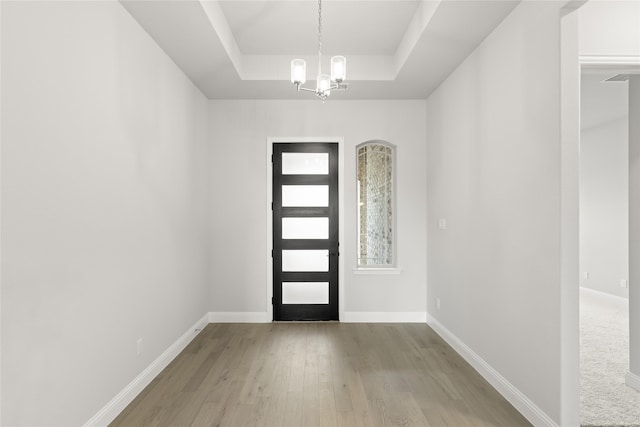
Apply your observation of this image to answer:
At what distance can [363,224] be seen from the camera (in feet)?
16.8

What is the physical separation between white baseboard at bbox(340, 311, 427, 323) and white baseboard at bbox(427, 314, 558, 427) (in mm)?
671

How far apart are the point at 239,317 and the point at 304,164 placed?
2.13 meters

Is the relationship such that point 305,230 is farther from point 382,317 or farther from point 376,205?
point 382,317

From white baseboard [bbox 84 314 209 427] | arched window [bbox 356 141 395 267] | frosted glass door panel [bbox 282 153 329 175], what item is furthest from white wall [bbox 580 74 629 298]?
white baseboard [bbox 84 314 209 427]

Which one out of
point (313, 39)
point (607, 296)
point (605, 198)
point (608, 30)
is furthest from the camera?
point (605, 198)

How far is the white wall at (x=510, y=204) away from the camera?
7.65ft

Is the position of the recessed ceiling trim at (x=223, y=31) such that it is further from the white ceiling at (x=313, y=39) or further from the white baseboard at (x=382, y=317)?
the white baseboard at (x=382, y=317)

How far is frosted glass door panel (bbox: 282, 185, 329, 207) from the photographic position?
5.01 m

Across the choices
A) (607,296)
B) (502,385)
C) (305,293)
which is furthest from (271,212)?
(607,296)

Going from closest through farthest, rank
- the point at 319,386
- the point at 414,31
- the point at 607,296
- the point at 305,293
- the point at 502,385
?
the point at 502,385, the point at 319,386, the point at 414,31, the point at 305,293, the point at 607,296

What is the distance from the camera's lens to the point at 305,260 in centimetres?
502

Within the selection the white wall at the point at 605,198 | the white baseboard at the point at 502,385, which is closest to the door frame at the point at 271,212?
the white baseboard at the point at 502,385

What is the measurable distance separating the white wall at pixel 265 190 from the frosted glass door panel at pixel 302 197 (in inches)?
10.7

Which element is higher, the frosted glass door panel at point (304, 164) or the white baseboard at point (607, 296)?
the frosted glass door panel at point (304, 164)
